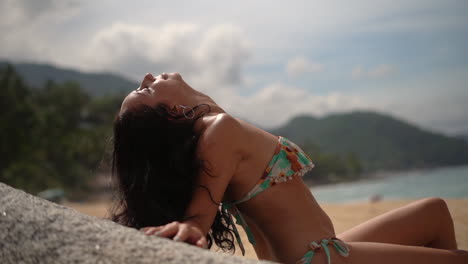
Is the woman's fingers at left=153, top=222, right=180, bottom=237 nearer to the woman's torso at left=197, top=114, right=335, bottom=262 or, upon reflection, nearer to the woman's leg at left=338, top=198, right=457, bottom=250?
the woman's torso at left=197, top=114, right=335, bottom=262

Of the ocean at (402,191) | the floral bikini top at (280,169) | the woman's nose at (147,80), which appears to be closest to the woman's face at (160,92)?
the woman's nose at (147,80)

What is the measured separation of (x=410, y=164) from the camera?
12162 cm

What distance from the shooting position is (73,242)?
157 centimetres

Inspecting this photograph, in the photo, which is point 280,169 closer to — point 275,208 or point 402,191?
point 275,208

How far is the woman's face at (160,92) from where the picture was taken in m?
2.12

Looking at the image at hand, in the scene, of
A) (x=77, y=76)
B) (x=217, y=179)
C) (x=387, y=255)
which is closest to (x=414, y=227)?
(x=387, y=255)

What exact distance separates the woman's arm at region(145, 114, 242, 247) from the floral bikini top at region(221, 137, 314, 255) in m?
0.21

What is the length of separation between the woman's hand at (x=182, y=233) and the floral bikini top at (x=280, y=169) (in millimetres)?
502

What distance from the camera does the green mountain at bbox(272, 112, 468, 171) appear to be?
12306 centimetres

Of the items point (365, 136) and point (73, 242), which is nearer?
point (73, 242)

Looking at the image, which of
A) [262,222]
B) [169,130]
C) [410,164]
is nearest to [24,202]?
[169,130]

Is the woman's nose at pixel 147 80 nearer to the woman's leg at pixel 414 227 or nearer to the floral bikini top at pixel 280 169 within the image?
the floral bikini top at pixel 280 169

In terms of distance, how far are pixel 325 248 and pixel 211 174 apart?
73cm

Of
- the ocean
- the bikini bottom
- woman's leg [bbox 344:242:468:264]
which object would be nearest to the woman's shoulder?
the bikini bottom
